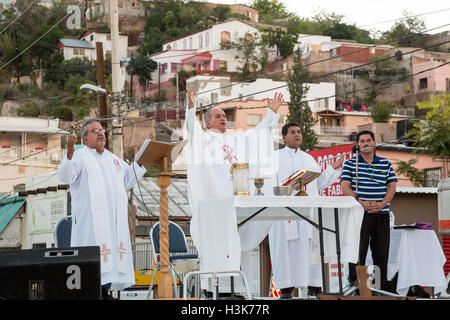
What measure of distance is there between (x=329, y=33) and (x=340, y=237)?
354 feet

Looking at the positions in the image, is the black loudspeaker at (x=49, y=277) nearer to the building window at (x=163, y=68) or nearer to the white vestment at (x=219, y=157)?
the white vestment at (x=219, y=157)

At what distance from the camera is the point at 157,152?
766 centimetres

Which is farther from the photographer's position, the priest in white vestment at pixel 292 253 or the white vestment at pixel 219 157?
the priest in white vestment at pixel 292 253

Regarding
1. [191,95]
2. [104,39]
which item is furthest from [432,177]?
[104,39]

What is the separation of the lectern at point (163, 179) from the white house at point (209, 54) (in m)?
85.4

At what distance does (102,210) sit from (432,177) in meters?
36.8

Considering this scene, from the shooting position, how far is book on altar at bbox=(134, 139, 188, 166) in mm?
7523

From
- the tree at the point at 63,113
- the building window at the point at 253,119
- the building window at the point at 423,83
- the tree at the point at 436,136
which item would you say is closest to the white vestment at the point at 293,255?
the tree at the point at 436,136

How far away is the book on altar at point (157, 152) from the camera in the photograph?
7.52 meters

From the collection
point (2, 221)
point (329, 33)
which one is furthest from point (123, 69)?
point (2, 221)

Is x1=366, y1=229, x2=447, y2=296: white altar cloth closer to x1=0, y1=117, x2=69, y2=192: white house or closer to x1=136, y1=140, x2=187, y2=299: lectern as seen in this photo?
x1=136, y1=140, x2=187, y2=299: lectern

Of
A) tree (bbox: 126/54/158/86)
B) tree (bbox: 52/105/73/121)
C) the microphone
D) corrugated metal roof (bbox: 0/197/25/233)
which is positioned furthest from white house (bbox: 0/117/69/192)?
the microphone

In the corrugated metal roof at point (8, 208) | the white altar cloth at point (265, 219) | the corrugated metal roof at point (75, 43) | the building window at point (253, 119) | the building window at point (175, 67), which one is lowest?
the corrugated metal roof at point (8, 208)

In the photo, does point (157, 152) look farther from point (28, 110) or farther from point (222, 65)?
point (222, 65)
